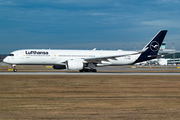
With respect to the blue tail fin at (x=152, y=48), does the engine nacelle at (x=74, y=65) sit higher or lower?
lower

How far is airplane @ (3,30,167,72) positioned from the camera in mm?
41138

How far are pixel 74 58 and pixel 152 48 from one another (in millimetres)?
14868

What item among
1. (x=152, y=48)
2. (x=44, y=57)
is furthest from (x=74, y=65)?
(x=152, y=48)

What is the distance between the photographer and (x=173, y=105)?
1312cm

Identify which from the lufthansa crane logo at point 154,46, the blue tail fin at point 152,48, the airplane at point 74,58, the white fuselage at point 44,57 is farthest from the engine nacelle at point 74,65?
the lufthansa crane logo at point 154,46

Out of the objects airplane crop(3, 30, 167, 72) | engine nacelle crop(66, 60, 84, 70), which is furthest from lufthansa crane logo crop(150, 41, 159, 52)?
engine nacelle crop(66, 60, 84, 70)

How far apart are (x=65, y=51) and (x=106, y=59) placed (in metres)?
7.44

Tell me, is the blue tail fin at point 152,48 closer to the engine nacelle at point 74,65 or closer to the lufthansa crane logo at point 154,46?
the lufthansa crane logo at point 154,46

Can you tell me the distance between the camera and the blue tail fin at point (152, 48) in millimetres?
46000

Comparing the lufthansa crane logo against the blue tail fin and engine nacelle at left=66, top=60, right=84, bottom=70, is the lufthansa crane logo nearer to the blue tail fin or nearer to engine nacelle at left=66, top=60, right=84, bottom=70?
the blue tail fin

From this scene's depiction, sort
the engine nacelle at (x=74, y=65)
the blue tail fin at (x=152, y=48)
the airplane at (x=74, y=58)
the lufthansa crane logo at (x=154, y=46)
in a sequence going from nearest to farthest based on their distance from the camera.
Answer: the engine nacelle at (x=74, y=65)
the airplane at (x=74, y=58)
the blue tail fin at (x=152, y=48)
the lufthansa crane logo at (x=154, y=46)

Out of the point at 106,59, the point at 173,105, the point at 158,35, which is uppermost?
the point at 158,35

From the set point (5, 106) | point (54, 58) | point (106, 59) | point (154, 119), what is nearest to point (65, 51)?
point (54, 58)

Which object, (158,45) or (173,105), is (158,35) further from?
(173,105)
